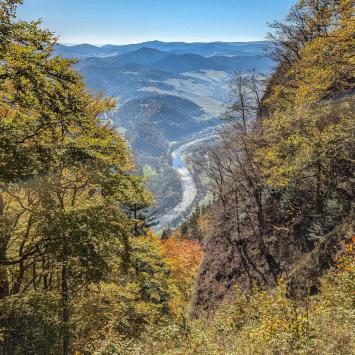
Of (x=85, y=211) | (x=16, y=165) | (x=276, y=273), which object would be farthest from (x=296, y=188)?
(x=16, y=165)

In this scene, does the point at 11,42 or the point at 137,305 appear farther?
the point at 137,305

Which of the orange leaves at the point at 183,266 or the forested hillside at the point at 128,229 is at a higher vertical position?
the forested hillside at the point at 128,229

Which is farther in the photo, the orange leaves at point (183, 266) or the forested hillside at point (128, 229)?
the orange leaves at point (183, 266)

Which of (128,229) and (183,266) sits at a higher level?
(128,229)

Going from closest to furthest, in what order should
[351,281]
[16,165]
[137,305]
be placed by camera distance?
[16,165] → [351,281] → [137,305]

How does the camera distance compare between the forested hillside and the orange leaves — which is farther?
the orange leaves

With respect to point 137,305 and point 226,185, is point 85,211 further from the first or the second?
point 226,185

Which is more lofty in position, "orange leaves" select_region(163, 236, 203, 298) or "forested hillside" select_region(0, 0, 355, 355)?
"forested hillside" select_region(0, 0, 355, 355)

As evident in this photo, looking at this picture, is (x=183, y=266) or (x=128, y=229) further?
(x=183, y=266)
